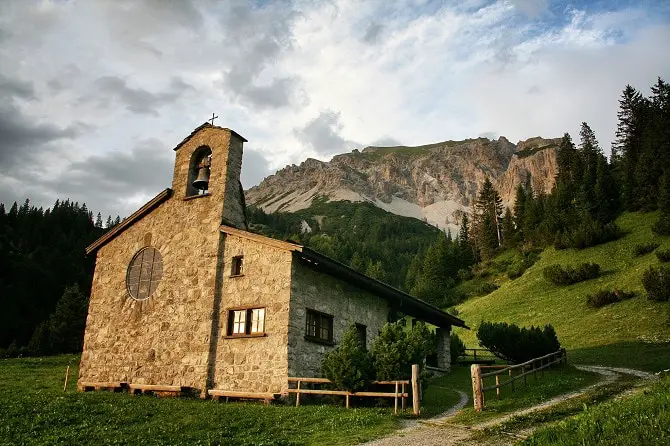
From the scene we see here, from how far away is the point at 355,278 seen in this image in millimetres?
20766

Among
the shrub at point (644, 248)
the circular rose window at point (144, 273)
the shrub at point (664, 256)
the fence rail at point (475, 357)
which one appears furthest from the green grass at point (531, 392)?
the shrub at point (644, 248)

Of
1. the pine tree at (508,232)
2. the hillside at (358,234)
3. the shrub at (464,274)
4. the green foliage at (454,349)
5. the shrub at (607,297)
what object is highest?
the hillside at (358,234)

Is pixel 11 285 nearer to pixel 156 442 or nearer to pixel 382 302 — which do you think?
pixel 382 302

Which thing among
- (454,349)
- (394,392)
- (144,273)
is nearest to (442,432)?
(394,392)

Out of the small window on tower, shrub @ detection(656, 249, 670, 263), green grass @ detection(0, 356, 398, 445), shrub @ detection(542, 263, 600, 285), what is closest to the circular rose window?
the small window on tower

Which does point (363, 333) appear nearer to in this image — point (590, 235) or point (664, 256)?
point (664, 256)

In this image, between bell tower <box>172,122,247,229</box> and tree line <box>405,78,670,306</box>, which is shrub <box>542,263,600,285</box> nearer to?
tree line <box>405,78,670,306</box>

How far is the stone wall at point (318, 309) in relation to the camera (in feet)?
59.8

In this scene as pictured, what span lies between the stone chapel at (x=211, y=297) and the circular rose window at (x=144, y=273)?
5 cm

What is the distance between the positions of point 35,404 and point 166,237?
27.8ft

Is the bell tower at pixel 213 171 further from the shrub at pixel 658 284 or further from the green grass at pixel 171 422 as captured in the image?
the shrub at pixel 658 284

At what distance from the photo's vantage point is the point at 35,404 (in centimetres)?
1564

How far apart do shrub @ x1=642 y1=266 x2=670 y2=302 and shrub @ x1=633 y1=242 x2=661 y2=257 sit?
341 inches

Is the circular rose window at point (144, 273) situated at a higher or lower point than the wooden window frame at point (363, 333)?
higher
